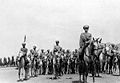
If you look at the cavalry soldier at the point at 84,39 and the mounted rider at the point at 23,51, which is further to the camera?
the mounted rider at the point at 23,51

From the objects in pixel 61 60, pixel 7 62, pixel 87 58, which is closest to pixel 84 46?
pixel 87 58

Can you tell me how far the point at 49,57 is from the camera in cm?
3084

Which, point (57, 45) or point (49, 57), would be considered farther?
point (49, 57)

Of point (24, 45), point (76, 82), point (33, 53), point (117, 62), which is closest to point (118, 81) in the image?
point (76, 82)

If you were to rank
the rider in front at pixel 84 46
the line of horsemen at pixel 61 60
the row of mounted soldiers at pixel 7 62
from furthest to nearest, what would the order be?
the row of mounted soldiers at pixel 7 62
the line of horsemen at pixel 61 60
the rider in front at pixel 84 46

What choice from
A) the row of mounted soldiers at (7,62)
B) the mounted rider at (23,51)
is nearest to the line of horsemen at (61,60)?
the mounted rider at (23,51)

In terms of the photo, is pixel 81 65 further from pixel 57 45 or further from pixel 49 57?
pixel 49 57

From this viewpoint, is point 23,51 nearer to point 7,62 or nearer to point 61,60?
point 61,60

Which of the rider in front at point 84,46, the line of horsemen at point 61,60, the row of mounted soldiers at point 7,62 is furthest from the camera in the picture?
the row of mounted soldiers at point 7,62

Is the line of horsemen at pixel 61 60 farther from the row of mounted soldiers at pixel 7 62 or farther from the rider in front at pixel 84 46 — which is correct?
the row of mounted soldiers at pixel 7 62

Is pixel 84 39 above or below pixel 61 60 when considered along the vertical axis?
above

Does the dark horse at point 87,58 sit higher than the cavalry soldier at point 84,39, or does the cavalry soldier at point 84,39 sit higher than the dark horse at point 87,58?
the cavalry soldier at point 84,39

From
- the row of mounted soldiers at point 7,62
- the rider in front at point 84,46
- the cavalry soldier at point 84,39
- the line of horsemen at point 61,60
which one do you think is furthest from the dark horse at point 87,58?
the row of mounted soldiers at point 7,62

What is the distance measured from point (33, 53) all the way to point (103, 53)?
6.62 m
